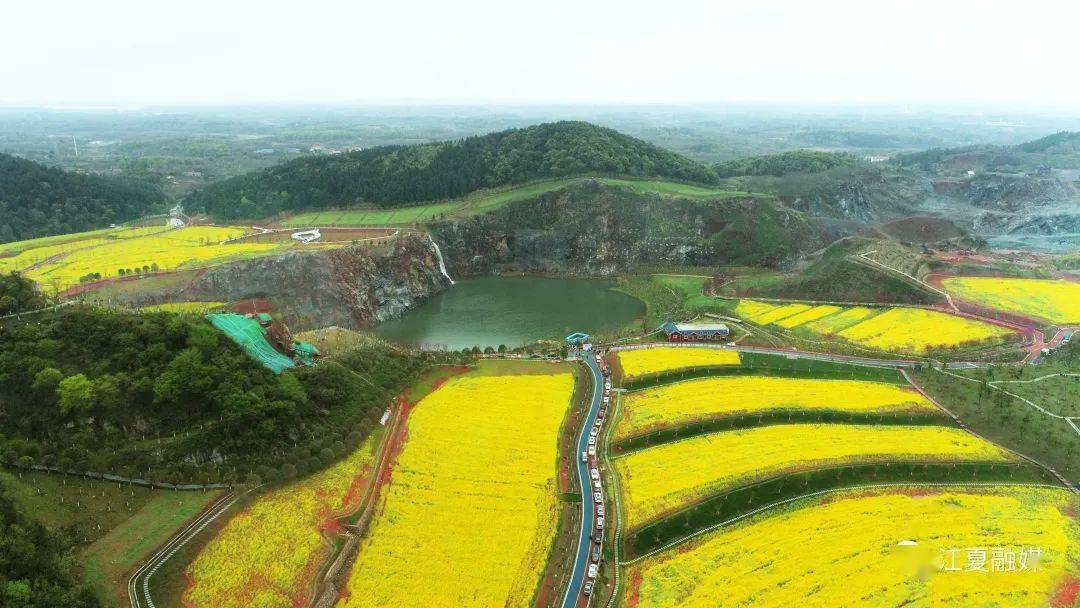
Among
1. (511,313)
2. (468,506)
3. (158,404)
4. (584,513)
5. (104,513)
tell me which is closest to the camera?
(104,513)

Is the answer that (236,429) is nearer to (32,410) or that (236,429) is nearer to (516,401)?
(32,410)

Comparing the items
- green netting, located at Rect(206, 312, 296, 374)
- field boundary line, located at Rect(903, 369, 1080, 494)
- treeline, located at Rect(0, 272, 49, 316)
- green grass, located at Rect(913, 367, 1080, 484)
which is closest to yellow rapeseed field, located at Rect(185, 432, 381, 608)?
green netting, located at Rect(206, 312, 296, 374)

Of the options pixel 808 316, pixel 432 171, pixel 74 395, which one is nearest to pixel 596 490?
pixel 74 395

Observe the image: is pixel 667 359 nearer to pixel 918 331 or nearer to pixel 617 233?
pixel 918 331

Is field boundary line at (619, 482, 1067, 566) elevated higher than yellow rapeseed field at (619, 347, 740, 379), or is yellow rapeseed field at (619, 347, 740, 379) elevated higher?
yellow rapeseed field at (619, 347, 740, 379)

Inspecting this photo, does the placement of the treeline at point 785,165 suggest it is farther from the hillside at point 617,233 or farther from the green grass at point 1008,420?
the green grass at point 1008,420

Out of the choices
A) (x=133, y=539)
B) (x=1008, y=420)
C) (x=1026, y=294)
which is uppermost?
(x=1026, y=294)

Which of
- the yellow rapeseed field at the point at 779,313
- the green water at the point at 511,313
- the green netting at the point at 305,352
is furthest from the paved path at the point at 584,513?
the yellow rapeseed field at the point at 779,313

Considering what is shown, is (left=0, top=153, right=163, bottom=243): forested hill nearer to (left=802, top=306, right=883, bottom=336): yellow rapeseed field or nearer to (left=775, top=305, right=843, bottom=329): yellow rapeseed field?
(left=775, top=305, right=843, bottom=329): yellow rapeseed field
